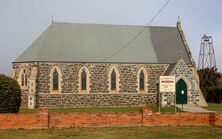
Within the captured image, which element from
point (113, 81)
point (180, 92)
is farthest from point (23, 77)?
point (180, 92)

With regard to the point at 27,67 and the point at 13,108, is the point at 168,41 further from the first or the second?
the point at 13,108

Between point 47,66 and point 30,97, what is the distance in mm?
3367

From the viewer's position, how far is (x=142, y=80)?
126 ft

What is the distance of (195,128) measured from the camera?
1867cm

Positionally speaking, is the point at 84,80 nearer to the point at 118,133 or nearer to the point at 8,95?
the point at 8,95

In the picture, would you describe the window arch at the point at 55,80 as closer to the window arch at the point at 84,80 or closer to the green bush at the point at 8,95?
the window arch at the point at 84,80

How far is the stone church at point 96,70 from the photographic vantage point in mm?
36250

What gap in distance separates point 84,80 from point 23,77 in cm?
609

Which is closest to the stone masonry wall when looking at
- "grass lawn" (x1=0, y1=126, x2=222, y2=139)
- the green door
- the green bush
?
the green door

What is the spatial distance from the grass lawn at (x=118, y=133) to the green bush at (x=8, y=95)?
3.13 m

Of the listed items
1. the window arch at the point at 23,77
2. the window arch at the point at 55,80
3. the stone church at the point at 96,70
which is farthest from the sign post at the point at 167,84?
the window arch at the point at 23,77

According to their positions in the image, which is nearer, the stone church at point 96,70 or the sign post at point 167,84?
the sign post at point 167,84

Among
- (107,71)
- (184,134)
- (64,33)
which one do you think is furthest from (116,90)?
(184,134)

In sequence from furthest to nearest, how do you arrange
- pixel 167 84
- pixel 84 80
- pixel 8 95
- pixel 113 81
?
pixel 113 81 → pixel 84 80 → pixel 167 84 → pixel 8 95
